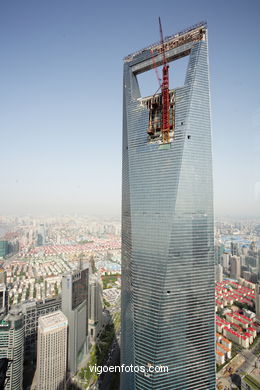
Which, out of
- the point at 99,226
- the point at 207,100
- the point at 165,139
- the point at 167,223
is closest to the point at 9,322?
the point at 167,223

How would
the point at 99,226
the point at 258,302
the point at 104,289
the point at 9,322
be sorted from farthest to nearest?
1. the point at 99,226
2. the point at 104,289
3. the point at 258,302
4. the point at 9,322

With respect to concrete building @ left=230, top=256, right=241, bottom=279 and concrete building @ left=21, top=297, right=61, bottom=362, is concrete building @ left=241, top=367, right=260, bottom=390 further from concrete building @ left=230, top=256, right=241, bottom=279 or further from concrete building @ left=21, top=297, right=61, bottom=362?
concrete building @ left=230, top=256, right=241, bottom=279

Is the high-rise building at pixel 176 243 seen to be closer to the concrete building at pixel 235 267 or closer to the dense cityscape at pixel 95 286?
the dense cityscape at pixel 95 286

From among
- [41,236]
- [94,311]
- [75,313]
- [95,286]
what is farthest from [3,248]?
[75,313]

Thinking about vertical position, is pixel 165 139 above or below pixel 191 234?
above

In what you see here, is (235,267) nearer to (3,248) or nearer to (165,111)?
(165,111)

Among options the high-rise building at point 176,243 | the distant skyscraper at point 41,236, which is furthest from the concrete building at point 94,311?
the distant skyscraper at point 41,236

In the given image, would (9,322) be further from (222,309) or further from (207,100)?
(222,309)
